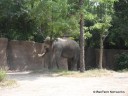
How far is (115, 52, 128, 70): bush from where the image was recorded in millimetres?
26656

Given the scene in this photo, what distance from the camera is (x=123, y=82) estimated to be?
15.7m

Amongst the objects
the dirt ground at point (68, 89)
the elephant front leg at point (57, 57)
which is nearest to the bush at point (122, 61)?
the elephant front leg at point (57, 57)

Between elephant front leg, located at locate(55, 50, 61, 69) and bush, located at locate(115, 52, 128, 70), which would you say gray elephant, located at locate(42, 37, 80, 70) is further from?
bush, located at locate(115, 52, 128, 70)

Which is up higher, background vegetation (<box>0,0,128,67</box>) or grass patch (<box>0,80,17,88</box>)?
background vegetation (<box>0,0,128,67</box>)

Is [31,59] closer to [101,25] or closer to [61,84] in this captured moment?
[101,25]

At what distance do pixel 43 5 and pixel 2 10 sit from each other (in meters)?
3.38

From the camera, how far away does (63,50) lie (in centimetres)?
2502

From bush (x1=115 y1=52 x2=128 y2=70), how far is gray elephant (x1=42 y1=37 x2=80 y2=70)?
3302 millimetres

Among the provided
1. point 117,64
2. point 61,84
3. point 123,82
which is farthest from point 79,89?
point 117,64

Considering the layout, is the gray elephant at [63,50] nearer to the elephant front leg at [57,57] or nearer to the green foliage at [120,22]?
the elephant front leg at [57,57]

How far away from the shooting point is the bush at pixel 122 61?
26656mm

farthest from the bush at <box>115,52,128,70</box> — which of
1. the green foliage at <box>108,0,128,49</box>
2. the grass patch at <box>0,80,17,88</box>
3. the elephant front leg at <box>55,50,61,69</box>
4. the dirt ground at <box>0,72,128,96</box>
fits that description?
the grass patch at <box>0,80,17,88</box>

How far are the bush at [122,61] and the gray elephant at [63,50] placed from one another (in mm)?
3302

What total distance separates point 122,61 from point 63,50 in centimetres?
501
